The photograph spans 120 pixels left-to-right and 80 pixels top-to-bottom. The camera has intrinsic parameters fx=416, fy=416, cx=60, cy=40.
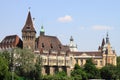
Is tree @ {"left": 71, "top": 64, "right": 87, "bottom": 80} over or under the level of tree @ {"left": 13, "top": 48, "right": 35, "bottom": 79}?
under

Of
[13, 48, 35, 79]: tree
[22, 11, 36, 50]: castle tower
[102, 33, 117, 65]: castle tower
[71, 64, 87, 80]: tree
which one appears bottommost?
[71, 64, 87, 80]: tree

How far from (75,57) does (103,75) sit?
59.2ft

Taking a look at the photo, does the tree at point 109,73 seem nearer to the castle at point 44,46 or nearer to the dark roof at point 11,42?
the castle at point 44,46

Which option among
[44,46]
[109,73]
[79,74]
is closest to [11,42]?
[44,46]

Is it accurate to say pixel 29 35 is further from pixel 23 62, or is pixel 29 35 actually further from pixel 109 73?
pixel 109 73

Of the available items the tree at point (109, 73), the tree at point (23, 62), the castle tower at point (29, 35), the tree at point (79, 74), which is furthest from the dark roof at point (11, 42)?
the tree at point (109, 73)

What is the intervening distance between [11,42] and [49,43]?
32.8 feet

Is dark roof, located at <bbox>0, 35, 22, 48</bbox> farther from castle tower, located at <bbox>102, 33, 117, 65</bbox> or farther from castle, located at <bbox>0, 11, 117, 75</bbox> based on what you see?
castle tower, located at <bbox>102, 33, 117, 65</bbox>

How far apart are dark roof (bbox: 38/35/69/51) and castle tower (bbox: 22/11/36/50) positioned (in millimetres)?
3616

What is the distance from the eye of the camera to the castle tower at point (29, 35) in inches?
3809

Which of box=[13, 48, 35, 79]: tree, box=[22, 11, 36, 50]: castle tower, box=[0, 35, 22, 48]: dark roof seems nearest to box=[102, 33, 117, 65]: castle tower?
box=[0, 35, 22, 48]: dark roof

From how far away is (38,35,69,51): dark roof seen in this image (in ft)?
332

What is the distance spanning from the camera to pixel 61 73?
99438 mm

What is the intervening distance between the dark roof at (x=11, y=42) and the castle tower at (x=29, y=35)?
2.76 m
